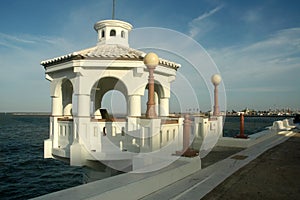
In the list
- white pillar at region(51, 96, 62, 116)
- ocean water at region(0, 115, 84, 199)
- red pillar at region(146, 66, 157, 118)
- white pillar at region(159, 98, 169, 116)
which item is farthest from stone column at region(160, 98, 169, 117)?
ocean water at region(0, 115, 84, 199)

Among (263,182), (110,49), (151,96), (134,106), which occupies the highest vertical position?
(110,49)

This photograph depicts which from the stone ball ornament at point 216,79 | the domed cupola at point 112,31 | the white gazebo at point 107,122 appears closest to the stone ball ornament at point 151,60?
the white gazebo at point 107,122

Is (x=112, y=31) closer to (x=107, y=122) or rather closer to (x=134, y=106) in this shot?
(x=134, y=106)

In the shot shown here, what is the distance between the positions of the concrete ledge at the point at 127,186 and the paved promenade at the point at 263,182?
104 cm

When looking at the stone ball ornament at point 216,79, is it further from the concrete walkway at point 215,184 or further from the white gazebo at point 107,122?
the concrete walkway at point 215,184

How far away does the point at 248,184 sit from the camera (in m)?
6.59

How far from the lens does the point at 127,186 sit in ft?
16.3

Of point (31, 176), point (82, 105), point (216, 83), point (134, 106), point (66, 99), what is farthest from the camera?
point (31, 176)

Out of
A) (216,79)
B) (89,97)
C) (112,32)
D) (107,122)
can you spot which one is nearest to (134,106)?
(107,122)

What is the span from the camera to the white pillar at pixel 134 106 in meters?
10.6

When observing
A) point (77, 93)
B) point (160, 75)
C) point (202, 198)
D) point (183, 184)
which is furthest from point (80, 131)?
point (202, 198)

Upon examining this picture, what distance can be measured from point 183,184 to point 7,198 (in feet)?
45.4

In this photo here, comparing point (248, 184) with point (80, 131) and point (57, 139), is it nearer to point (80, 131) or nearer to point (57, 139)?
point (80, 131)

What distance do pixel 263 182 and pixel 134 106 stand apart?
5547mm
